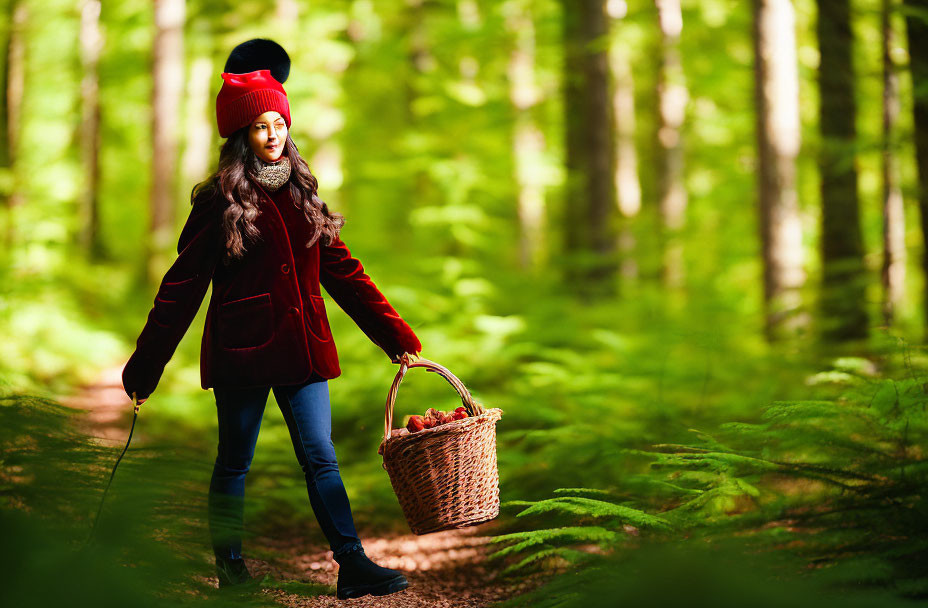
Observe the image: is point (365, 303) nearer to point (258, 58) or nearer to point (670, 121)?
point (258, 58)

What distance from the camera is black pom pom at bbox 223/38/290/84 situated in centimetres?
312

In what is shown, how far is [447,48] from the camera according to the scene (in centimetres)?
1220

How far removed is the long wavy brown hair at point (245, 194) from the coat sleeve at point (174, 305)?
0.25 feet

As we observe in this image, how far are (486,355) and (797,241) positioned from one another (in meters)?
3.66

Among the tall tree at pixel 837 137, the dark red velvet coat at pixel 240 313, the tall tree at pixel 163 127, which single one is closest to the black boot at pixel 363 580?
the dark red velvet coat at pixel 240 313

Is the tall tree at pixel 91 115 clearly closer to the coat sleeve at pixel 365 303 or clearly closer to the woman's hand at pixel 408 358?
the coat sleeve at pixel 365 303

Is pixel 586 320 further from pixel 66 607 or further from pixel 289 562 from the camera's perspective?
pixel 66 607

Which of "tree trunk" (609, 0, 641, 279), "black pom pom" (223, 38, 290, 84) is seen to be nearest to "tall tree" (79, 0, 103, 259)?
"tree trunk" (609, 0, 641, 279)

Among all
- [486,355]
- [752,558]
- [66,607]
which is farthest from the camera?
[486,355]

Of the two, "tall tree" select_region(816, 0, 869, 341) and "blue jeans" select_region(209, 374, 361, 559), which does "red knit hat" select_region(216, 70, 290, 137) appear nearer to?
"blue jeans" select_region(209, 374, 361, 559)

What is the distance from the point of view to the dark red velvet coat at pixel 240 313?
9.47 ft

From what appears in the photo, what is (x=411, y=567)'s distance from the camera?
379 cm

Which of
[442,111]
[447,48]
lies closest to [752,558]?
[442,111]

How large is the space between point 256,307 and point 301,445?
609mm
